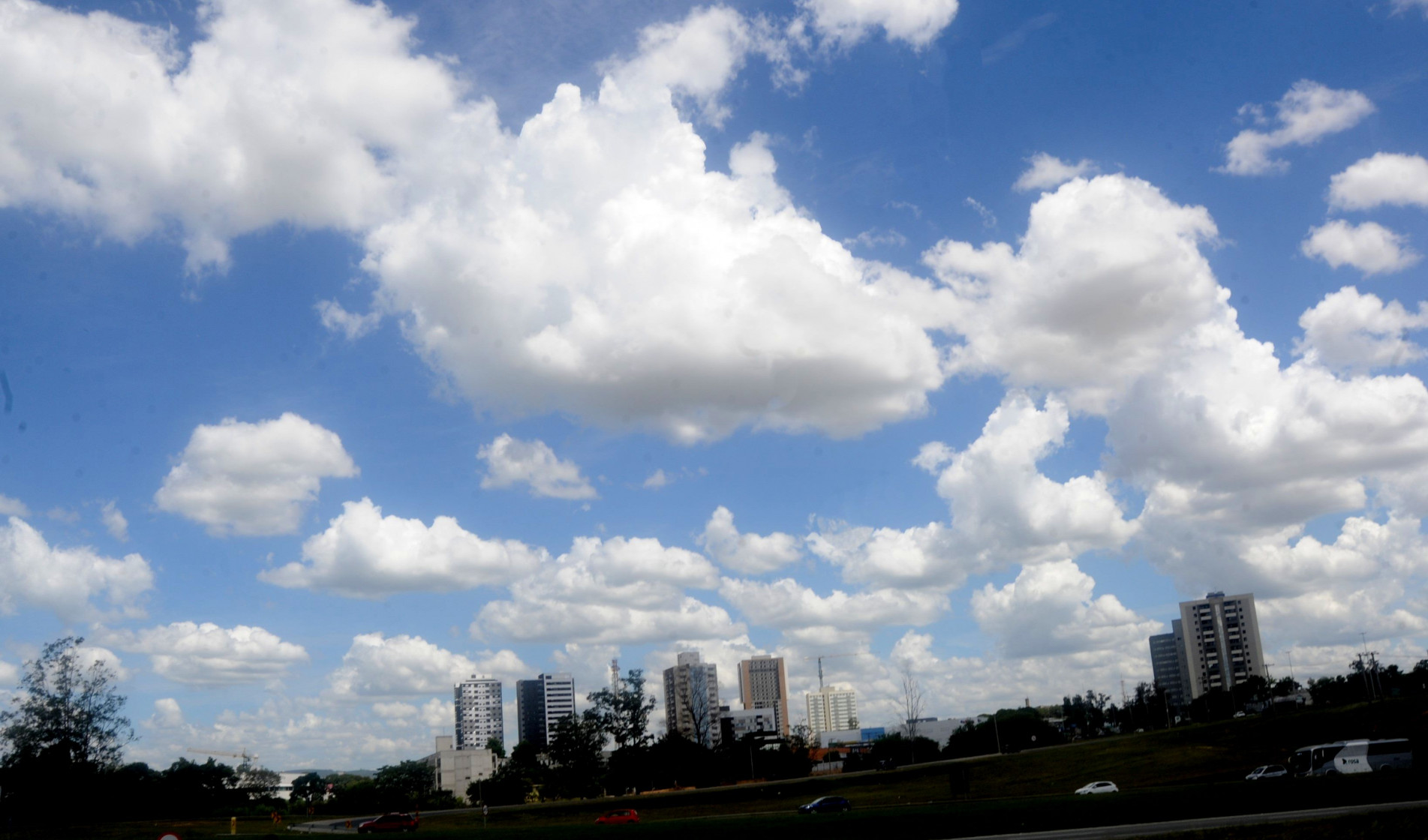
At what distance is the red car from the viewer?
7131 centimetres

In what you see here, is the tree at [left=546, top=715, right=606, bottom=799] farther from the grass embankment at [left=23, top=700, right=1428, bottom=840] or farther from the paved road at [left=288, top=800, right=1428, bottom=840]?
the paved road at [left=288, top=800, right=1428, bottom=840]

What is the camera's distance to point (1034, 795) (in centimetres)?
7100

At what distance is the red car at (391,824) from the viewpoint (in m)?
71.3

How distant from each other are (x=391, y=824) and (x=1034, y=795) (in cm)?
4704

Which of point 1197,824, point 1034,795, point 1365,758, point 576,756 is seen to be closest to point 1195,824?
point 1197,824

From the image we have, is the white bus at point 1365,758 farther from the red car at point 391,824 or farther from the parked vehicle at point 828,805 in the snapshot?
the red car at point 391,824

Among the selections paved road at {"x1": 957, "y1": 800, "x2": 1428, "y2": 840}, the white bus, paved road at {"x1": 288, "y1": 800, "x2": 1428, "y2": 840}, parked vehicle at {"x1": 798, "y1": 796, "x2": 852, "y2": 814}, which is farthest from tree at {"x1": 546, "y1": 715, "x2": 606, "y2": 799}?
paved road at {"x1": 957, "y1": 800, "x2": 1428, "y2": 840}

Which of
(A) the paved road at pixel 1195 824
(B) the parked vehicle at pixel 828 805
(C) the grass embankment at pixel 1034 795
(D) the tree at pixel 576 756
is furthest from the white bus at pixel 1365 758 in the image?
(D) the tree at pixel 576 756

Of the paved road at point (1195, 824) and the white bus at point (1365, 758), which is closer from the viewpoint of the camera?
the paved road at point (1195, 824)

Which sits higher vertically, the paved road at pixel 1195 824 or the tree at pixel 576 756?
the paved road at pixel 1195 824

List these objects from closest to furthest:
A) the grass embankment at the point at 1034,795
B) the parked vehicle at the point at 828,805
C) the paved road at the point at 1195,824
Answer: the paved road at the point at 1195,824
the grass embankment at the point at 1034,795
the parked vehicle at the point at 828,805

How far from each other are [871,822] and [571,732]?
107803 mm

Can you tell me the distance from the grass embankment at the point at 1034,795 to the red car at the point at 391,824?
6.85ft

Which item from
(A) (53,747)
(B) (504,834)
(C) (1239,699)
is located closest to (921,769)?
(B) (504,834)
